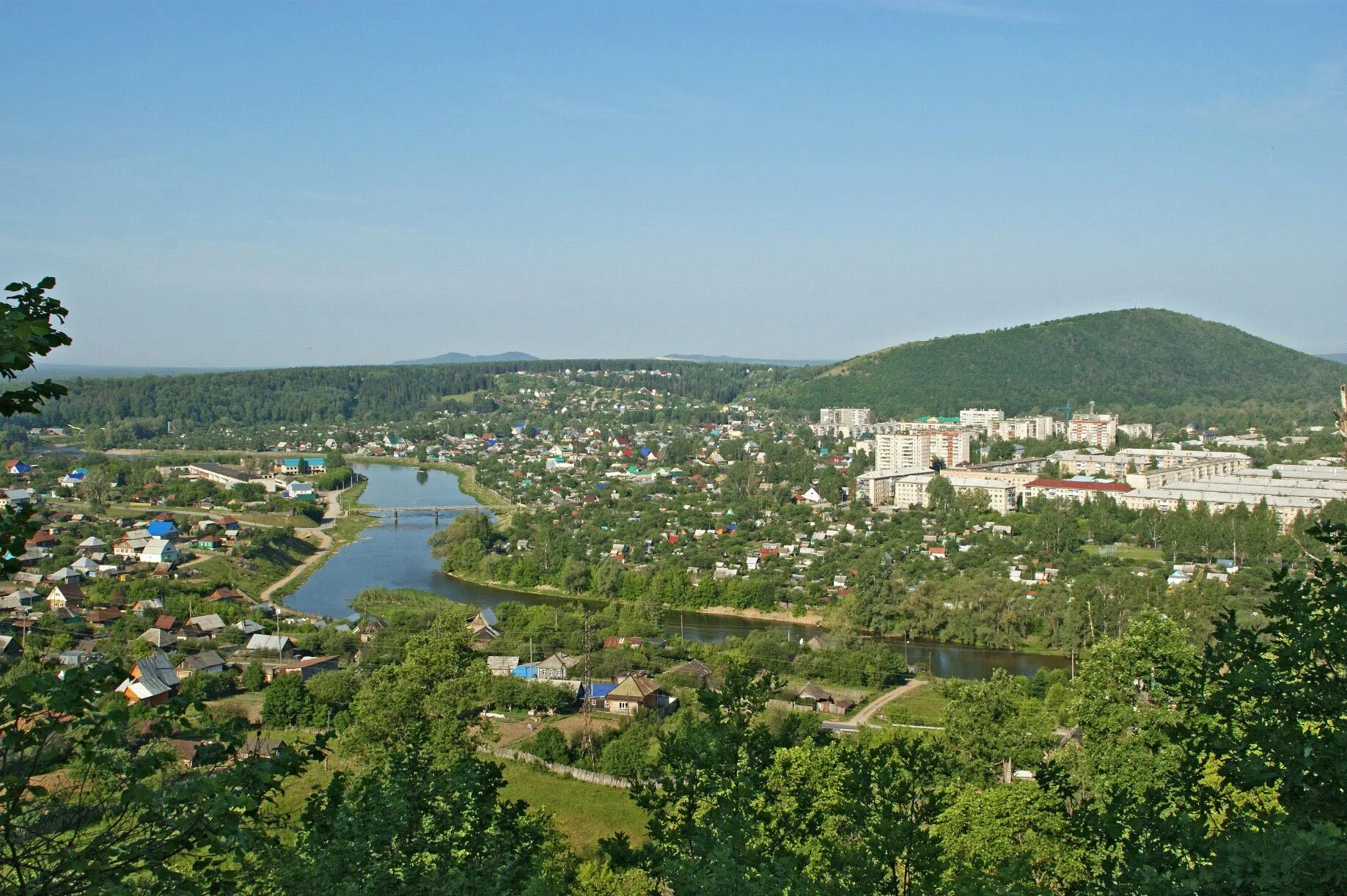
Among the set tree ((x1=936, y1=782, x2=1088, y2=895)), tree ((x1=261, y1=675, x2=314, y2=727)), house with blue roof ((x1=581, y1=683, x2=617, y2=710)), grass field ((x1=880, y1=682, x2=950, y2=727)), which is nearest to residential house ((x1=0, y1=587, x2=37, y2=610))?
tree ((x1=261, y1=675, x2=314, y2=727))

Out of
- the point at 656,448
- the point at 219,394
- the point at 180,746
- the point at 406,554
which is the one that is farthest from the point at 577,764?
the point at 219,394

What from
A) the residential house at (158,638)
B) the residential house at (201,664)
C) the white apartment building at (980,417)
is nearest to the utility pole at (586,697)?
the residential house at (201,664)

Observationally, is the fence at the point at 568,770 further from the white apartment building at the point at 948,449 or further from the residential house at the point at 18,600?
the white apartment building at the point at 948,449

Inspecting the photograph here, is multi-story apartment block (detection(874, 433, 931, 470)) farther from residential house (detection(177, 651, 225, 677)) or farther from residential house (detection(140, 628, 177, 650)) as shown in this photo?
A: residential house (detection(177, 651, 225, 677))

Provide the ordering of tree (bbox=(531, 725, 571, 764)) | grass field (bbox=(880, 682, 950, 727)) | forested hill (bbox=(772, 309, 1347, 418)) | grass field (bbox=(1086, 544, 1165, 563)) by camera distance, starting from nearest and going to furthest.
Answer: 1. tree (bbox=(531, 725, 571, 764))
2. grass field (bbox=(880, 682, 950, 727))
3. grass field (bbox=(1086, 544, 1165, 563))
4. forested hill (bbox=(772, 309, 1347, 418))

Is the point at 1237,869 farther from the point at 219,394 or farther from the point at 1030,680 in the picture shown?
the point at 219,394

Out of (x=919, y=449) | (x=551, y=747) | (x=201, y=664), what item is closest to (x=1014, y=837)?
(x=551, y=747)
